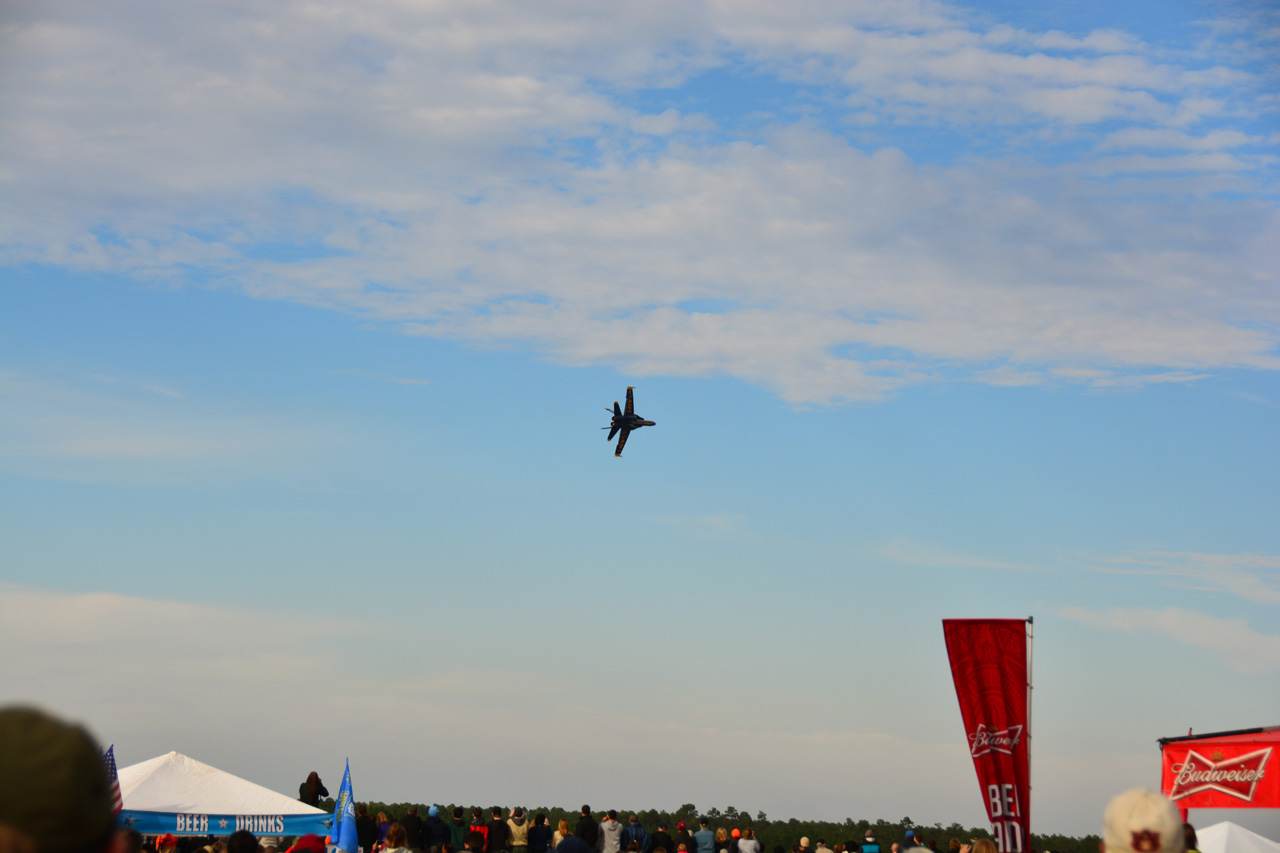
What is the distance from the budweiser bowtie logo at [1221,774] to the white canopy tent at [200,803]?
599 inches

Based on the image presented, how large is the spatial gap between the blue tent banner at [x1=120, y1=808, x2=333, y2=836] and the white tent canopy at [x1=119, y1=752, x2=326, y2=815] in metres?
0.08

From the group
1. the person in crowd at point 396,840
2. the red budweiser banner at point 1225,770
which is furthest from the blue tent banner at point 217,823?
the red budweiser banner at point 1225,770

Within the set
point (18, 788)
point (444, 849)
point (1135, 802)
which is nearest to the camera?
point (18, 788)

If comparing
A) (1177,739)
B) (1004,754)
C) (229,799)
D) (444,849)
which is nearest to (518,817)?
(444,849)

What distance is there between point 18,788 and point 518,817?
2296 cm

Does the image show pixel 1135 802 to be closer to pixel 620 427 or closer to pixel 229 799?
pixel 229 799

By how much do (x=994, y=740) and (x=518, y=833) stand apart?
15293mm

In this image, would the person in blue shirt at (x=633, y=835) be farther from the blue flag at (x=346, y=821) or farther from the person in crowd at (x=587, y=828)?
the blue flag at (x=346, y=821)

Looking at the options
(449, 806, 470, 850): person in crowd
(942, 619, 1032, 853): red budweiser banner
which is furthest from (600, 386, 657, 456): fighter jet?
(942, 619, 1032, 853): red budweiser banner

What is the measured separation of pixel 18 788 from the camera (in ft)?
6.02

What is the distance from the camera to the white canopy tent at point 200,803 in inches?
725

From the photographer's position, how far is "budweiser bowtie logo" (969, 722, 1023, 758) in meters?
10.4

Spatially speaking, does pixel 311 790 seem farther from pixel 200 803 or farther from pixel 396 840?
pixel 396 840

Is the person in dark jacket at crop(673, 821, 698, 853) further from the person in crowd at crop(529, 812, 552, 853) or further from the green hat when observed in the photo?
the green hat
